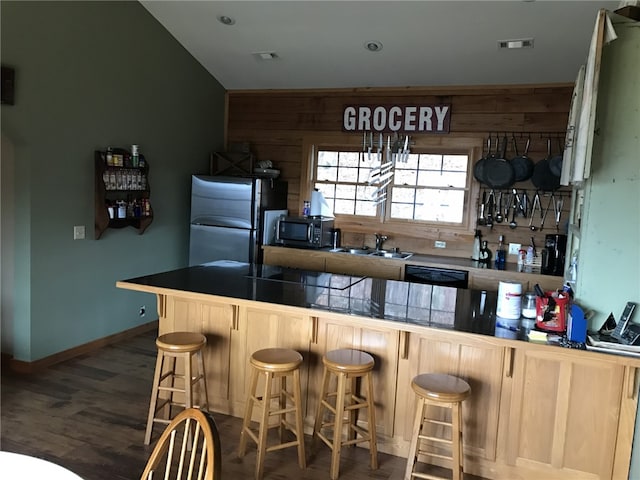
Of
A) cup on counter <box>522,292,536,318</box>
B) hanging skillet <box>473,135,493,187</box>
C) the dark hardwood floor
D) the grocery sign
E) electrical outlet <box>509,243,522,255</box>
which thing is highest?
the grocery sign

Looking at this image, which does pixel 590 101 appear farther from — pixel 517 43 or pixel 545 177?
pixel 545 177

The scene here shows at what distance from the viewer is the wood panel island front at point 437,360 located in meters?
2.49

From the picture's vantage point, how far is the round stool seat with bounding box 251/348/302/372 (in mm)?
2660

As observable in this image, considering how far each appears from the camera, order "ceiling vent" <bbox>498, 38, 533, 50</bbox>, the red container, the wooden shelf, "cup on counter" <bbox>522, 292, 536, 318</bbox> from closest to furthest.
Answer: the red container, "cup on counter" <bbox>522, 292, 536, 318</bbox>, "ceiling vent" <bbox>498, 38, 533, 50</bbox>, the wooden shelf

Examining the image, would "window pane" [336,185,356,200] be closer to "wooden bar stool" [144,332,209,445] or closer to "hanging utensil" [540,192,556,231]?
"hanging utensil" [540,192,556,231]

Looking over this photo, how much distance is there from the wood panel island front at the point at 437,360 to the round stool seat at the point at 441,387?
0.63 ft

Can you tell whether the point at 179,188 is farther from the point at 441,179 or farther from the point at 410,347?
the point at 410,347

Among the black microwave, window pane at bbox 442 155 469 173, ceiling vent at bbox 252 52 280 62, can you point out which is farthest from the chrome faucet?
ceiling vent at bbox 252 52 280 62

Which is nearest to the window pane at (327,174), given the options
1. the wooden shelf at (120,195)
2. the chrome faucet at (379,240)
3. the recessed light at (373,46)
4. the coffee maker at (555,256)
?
the chrome faucet at (379,240)

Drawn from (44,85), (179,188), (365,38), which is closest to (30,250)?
(44,85)

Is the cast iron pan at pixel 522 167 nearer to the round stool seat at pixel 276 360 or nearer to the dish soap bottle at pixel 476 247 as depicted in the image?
the dish soap bottle at pixel 476 247

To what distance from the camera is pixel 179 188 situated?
5309 millimetres

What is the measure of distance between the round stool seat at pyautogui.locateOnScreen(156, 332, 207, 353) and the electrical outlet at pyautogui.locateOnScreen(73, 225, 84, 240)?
1.59m

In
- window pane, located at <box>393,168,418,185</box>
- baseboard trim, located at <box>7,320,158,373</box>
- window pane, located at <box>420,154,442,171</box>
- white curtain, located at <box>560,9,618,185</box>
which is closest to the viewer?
white curtain, located at <box>560,9,618,185</box>
